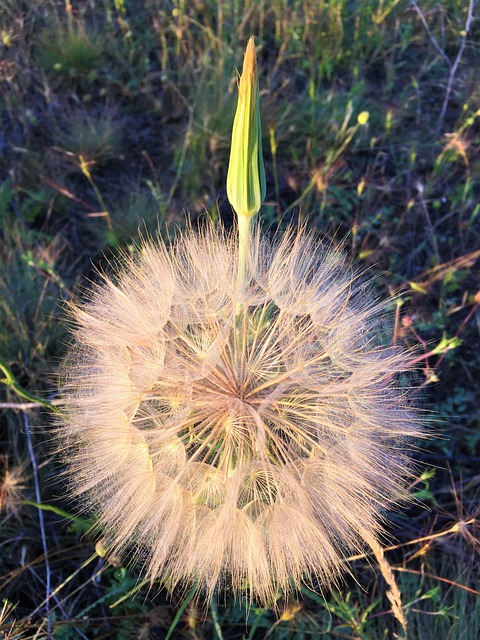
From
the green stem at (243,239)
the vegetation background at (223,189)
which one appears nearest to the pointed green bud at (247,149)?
the green stem at (243,239)

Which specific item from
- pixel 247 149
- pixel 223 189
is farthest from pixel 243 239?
pixel 223 189

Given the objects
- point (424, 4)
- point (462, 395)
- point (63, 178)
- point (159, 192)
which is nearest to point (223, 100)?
point (159, 192)

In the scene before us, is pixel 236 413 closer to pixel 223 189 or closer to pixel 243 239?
pixel 243 239

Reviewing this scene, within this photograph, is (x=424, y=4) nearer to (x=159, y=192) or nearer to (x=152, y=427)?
(x=159, y=192)

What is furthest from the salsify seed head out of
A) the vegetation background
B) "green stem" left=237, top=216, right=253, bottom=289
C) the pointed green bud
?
the vegetation background

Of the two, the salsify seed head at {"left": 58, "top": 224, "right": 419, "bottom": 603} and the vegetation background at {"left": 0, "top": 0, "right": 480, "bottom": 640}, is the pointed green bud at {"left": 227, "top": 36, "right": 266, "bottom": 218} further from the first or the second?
the vegetation background at {"left": 0, "top": 0, "right": 480, "bottom": 640}
